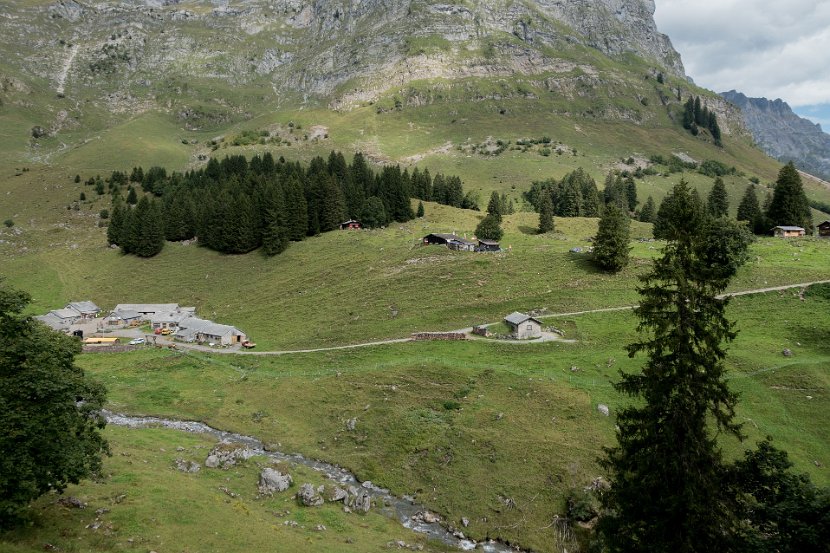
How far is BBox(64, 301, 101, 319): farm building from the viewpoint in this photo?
89875 millimetres

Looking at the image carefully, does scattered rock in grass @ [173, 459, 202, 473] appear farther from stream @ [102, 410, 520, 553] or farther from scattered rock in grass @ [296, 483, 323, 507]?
scattered rock in grass @ [296, 483, 323, 507]

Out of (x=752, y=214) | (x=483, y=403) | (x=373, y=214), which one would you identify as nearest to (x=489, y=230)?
(x=373, y=214)

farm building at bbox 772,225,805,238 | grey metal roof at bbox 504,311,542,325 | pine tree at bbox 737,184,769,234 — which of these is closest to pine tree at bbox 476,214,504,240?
grey metal roof at bbox 504,311,542,325

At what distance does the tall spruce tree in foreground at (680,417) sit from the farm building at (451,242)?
Result: 7357 cm

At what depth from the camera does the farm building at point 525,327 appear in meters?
62.4

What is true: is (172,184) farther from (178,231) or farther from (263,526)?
(263,526)

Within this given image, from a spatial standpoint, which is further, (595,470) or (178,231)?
(178,231)

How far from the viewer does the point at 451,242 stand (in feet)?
318

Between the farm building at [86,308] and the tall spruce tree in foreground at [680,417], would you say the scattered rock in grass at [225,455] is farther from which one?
the farm building at [86,308]

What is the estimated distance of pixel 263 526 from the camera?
31.3m

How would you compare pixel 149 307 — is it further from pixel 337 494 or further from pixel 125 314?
pixel 337 494

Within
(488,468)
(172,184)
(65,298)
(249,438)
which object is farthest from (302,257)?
(172,184)

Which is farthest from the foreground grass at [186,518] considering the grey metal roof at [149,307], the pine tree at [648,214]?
the pine tree at [648,214]

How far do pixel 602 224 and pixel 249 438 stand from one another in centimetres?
6144
